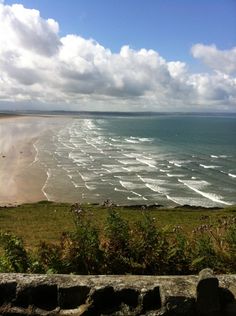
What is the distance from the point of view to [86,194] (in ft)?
162

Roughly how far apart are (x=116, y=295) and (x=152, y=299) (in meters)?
0.51

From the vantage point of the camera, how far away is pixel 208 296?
233 inches

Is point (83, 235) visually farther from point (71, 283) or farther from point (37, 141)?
point (37, 141)

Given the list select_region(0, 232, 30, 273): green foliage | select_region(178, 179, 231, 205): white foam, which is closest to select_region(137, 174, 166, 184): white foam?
select_region(178, 179, 231, 205): white foam

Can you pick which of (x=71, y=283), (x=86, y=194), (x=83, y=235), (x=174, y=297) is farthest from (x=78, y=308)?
(x=86, y=194)

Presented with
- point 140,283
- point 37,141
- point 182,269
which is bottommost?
point 37,141

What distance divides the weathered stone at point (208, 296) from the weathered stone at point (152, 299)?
0.58m

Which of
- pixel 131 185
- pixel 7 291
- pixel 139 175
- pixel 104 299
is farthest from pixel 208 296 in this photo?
pixel 139 175

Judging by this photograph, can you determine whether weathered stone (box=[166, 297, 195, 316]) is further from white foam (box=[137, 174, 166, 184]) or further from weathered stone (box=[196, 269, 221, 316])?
white foam (box=[137, 174, 166, 184])

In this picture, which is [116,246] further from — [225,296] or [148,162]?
[148,162]

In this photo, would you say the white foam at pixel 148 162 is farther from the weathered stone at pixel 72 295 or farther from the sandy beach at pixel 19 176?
the weathered stone at pixel 72 295

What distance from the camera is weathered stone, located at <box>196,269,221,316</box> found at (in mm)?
5879

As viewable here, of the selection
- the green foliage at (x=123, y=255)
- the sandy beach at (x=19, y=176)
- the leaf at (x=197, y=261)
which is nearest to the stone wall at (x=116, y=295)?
the leaf at (x=197, y=261)

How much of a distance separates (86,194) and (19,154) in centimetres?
3552
